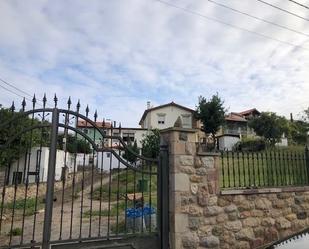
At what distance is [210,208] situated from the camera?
18.6 feet

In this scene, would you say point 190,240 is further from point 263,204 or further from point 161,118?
point 161,118

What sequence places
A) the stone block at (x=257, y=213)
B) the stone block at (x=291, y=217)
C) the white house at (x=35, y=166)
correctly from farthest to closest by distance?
1. the stone block at (x=291, y=217)
2. the stone block at (x=257, y=213)
3. the white house at (x=35, y=166)

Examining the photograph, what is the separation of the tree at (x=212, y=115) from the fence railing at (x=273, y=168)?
30.2 meters

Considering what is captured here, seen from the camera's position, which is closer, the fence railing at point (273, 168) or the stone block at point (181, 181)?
the stone block at point (181, 181)

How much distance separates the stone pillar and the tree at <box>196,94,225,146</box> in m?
32.5

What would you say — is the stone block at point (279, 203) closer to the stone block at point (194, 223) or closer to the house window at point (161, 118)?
the stone block at point (194, 223)

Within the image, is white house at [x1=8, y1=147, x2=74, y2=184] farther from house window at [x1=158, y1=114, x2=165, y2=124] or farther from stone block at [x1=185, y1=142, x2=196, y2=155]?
house window at [x1=158, y1=114, x2=165, y2=124]

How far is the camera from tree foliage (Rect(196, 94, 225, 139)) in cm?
3803

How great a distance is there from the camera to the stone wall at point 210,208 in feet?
17.4

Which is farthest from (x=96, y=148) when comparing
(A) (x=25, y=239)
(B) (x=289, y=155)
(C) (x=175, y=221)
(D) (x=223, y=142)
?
(D) (x=223, y=142)

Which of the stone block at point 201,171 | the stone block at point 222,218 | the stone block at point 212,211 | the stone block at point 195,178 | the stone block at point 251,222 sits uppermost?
the stone block at point 201,171

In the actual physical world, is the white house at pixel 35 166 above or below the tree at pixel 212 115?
below

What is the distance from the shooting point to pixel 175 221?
5207mm

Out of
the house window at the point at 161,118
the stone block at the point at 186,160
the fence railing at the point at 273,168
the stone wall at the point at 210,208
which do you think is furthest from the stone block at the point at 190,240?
the house window at the point at 161,118
